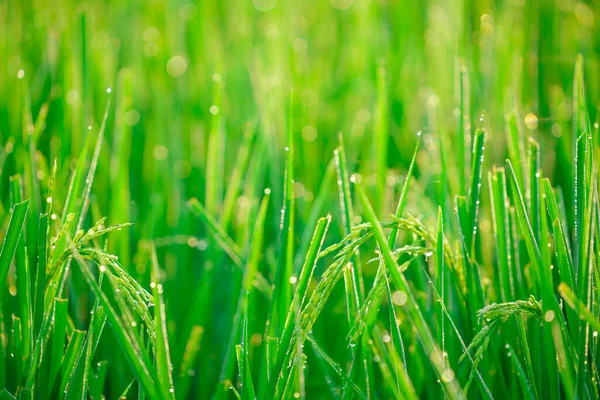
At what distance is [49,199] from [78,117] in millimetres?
559

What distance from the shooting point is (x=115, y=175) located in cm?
102

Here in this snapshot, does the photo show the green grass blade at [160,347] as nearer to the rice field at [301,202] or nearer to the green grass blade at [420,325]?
the rice field at [301,202]

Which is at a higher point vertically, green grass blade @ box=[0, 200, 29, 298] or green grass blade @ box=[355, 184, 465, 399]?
green grass blade @ box=[0, 200, 29, 298]

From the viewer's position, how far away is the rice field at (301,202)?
65 centimetres

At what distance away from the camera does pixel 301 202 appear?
1.11m

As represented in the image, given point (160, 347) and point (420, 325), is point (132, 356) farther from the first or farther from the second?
point (420, 325)

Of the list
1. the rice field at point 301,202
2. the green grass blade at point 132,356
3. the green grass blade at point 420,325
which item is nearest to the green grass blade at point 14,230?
the rice field at point 301,202

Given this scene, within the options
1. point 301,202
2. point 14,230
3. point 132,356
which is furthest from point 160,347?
point 301,202

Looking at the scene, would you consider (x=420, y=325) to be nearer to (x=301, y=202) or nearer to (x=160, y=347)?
(x=160, y=347)

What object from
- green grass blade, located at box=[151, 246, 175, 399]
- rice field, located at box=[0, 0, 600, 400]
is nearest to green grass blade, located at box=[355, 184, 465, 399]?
rice field, located at box=[0, 0, 600, 400]

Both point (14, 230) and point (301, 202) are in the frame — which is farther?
point (301, 202)

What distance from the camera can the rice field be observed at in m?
0.65

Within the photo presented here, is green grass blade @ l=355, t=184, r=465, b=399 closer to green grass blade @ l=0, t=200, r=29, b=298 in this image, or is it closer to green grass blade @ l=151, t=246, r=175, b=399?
green grass blade @ l=151, t=246, r=175, b=399

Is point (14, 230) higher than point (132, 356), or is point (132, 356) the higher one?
point (14, 230)
